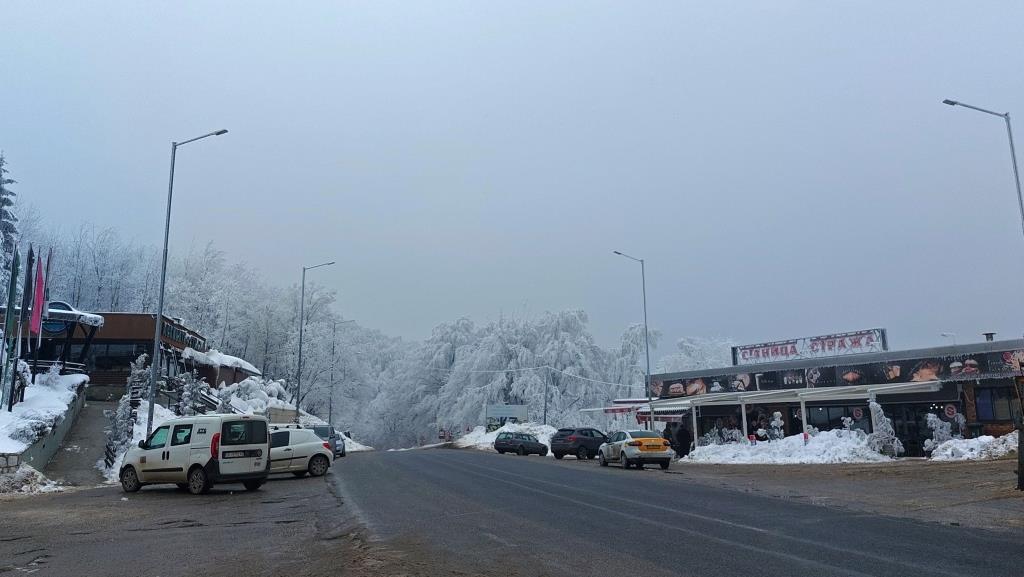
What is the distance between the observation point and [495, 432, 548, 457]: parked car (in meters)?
46.6

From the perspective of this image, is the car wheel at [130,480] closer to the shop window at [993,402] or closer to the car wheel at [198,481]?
the car wheel at [198,481]

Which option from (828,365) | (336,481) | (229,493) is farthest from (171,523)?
(828,365)

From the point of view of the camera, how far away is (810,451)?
97.1ft

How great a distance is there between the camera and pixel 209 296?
75750mm

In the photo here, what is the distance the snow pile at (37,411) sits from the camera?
67.8ft

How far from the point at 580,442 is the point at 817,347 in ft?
53.5

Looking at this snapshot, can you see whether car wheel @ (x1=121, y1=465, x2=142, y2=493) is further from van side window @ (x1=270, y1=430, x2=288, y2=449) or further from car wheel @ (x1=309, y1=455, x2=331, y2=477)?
car wheel @ (x1=309, y1=455, x2=331, y2=477)

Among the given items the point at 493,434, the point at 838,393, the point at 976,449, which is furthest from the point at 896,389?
the point at 493,434

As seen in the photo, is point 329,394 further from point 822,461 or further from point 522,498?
point 522,498

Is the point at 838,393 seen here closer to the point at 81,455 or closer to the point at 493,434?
the point at 81,455

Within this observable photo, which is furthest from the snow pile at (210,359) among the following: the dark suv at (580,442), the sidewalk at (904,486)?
the sidewalk at (904,486)

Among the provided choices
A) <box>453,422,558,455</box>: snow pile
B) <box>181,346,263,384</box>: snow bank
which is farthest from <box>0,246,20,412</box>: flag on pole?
<box>453,422,558,455</box>: snow pile

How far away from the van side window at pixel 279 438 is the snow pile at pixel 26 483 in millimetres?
6028

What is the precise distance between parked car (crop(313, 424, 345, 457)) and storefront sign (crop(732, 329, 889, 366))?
25.3 m
